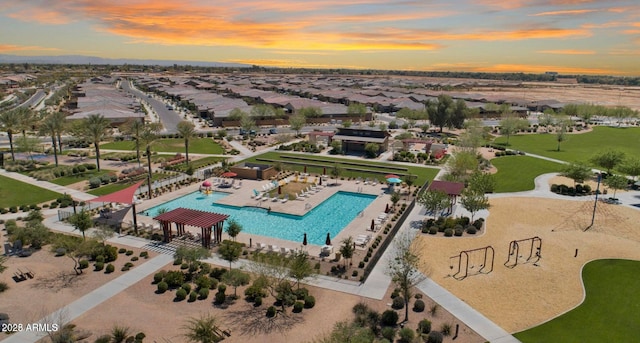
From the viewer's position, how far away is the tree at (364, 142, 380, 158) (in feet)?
249

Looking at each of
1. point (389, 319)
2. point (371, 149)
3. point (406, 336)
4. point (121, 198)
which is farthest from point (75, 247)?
point (371, 149)

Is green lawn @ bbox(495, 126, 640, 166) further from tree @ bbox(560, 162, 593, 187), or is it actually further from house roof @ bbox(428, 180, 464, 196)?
house roof @ bbox(428, 180, 464, 196)

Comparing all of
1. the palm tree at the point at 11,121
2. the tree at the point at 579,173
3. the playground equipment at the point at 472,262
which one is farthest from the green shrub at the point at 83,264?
the tree at the point at 579,173

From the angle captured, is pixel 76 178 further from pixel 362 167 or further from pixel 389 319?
pixel 389 319

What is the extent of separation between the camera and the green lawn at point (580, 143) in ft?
260

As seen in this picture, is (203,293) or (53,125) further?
(53,125)

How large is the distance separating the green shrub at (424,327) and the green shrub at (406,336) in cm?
91

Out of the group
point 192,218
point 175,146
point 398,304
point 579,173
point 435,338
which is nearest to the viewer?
point 435,338

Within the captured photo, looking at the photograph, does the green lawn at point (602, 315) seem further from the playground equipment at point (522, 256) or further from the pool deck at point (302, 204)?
the pool deck at point (302, 204)

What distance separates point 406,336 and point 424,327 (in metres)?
1.65

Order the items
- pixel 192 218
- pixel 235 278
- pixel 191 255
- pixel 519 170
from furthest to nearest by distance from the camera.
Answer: pixel 519 170
pixel 192 218
pixel 191 255
pixel 235 278

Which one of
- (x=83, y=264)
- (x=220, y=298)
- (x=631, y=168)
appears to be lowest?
(x=220, y=298)

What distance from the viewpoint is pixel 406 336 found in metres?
24.6

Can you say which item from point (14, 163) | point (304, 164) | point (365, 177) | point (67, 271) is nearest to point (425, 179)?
point (365, 177)
